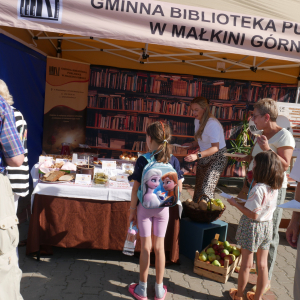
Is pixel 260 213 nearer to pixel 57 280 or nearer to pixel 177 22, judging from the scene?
pixel 177 22

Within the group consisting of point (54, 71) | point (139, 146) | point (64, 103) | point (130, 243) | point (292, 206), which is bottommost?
point (130, 243)

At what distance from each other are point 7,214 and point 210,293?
197 cm

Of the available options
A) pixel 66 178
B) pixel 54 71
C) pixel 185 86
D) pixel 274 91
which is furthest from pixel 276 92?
pixel 66 178

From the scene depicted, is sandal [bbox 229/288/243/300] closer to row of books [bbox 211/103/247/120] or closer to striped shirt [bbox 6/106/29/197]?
striped shirt [bbox 6/106/29/197]

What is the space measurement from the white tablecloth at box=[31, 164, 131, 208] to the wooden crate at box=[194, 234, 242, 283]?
999mm

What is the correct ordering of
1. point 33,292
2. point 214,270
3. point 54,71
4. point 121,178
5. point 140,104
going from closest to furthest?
point 33,292
point 214,270
point 121,178
point 54,71
point 140,104

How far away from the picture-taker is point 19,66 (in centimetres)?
458

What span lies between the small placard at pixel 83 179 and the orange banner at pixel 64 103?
3.63 m

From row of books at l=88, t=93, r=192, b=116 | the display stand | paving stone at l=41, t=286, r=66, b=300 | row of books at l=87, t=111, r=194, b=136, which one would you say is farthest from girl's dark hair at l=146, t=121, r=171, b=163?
row of books at l=88, t=93, r=192, b=116

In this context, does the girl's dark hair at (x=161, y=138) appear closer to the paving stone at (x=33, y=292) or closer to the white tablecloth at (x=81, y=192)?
the white tablecloth at (x=81, y=192)

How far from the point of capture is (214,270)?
3.01 meters

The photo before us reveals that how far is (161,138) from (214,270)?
1530 millimetres

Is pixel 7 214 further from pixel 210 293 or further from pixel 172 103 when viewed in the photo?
pixel 172 103

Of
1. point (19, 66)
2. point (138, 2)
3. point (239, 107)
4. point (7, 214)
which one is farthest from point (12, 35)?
point (239, 107)
